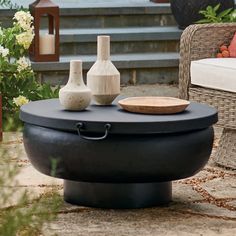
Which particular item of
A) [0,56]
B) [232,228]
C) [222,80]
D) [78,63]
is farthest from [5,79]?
[232,228]

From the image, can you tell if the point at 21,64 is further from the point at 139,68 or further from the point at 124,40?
the point at 124,40

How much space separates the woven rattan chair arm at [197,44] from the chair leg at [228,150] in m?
0.42

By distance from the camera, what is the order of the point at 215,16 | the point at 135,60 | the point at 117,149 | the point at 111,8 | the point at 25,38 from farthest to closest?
the point at 111,8
the point at 135,60
the point at 215,16
the point at 25,38
the point at 117,149

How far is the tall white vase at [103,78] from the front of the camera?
11.5 feet

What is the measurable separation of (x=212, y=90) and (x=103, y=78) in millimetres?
866

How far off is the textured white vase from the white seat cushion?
88 centimetres

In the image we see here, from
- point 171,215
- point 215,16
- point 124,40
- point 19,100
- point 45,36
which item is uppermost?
point 215,16

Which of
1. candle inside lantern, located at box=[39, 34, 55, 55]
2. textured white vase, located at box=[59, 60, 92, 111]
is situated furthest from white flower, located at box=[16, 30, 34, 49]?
textured white vase, located at box=[59, 60, 92, 111]

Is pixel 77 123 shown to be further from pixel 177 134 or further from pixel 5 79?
pixel 5 79

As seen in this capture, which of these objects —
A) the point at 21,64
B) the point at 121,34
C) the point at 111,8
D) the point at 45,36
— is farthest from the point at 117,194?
the point at 111,8

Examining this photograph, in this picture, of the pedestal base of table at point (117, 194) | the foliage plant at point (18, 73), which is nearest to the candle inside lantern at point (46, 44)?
the foliage plant at point (18, 73)

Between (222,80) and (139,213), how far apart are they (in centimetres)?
94

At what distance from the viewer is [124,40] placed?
6.97 m

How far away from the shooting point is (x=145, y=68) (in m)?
6.75
